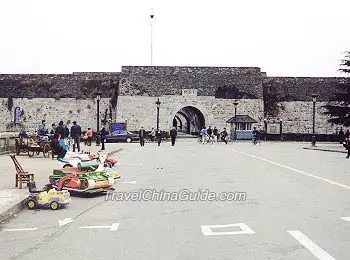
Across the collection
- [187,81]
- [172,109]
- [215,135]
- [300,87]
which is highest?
[187,81]

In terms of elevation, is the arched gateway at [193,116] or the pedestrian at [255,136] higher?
the arched gateway at [193,116]

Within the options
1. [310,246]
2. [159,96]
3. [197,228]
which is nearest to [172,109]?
[159,96]

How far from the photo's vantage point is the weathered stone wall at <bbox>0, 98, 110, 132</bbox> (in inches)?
2322

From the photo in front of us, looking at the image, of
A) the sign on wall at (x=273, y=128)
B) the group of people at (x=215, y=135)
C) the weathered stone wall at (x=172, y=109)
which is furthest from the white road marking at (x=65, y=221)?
the sign on wall at (x=273, y=128)

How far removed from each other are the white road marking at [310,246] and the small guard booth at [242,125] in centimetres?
5004

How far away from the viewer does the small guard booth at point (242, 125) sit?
57.4 meters

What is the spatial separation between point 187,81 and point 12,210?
167 ft

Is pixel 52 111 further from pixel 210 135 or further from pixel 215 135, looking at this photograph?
pixel 210 135

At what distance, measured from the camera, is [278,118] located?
60125 mm

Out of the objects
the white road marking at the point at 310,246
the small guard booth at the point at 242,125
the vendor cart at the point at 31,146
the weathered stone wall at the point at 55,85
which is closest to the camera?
the white road marking at the point at 310,246

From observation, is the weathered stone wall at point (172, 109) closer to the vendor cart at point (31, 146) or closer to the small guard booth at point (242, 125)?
the small guard booth at point (242, 125)

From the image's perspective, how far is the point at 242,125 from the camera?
58.4m

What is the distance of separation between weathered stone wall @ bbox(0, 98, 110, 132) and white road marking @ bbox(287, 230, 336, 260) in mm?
52621

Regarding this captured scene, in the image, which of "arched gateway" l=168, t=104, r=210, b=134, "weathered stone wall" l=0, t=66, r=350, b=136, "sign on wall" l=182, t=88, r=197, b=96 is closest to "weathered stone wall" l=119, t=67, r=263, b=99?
"weathered stone wall" l=0, t=66, r=350, b=136
